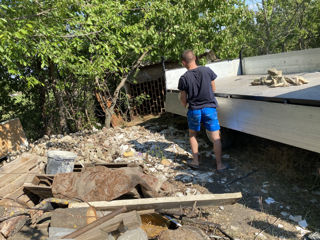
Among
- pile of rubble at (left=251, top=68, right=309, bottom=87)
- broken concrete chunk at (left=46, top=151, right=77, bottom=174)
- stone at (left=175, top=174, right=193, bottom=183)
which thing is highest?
pile of rubble at (left=251, top=68, right=309, bottom=87)

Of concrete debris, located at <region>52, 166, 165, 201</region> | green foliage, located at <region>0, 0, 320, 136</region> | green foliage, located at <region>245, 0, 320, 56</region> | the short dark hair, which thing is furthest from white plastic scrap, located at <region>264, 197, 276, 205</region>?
green foliage, located at <region>245, 0, 320, 56</region>

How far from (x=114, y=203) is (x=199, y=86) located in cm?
205

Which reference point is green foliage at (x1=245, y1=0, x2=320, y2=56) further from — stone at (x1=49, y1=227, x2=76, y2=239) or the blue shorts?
stone at (x1=49, y1=227, x2=76, y2=239)

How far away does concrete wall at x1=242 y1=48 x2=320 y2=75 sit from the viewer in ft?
17.1

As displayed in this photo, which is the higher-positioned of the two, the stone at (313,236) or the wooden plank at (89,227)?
the wooden plank at (89,227)

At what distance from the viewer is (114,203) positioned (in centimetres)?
279

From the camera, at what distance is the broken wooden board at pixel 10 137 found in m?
5.62

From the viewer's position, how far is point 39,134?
8039 millimetres

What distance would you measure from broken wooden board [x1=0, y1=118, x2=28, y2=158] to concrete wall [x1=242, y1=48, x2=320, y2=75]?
20.2 ft

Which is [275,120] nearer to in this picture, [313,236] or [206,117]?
[206,117]

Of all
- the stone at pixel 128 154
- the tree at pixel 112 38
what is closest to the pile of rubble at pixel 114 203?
the stone at pixel 128 154

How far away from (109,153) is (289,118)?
3.33 m

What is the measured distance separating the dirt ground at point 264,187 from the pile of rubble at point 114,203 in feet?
0.82

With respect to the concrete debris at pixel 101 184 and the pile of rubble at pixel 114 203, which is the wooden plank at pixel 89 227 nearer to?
the pile of rubble at pixel 114 203
